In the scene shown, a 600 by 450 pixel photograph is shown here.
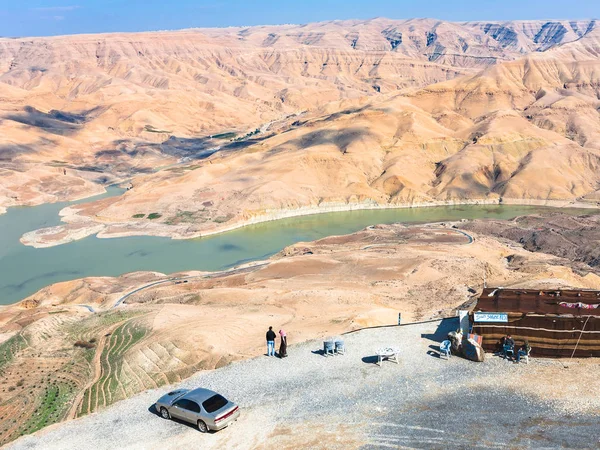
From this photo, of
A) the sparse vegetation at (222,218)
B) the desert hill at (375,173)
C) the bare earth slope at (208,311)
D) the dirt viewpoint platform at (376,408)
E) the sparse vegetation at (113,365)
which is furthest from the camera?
the desert hill at (375,173)

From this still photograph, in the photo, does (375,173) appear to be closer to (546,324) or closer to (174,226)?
(174,226)

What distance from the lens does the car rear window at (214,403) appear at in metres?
16.7

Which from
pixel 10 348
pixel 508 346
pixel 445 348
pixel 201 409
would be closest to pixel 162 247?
pixel 10 348

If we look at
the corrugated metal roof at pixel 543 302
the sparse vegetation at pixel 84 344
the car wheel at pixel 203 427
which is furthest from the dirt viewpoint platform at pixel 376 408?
the sparse vegetation at pixel 84 344

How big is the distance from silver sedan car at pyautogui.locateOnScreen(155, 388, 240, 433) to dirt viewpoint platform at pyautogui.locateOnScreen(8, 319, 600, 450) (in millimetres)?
280

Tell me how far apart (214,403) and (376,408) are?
5.10 metres

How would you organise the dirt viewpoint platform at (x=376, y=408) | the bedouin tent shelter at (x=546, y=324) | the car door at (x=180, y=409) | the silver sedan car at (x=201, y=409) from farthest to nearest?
the bedouin tent shelter at (x=546, y=324), the car door at (x=180, y=409), the silver sedan car at (x=201, y=409), the dirt viewpoint platform at (x=376, y=408)

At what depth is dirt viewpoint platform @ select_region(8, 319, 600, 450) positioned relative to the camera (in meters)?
15.8

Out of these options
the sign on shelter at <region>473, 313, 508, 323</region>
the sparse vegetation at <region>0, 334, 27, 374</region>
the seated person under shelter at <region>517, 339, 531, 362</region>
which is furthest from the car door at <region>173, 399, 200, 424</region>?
the sparse vegetation at <region>0, 334, 27, 374</region>

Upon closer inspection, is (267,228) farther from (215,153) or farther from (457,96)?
(457,96)

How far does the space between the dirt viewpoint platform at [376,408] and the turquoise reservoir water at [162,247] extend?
142ft

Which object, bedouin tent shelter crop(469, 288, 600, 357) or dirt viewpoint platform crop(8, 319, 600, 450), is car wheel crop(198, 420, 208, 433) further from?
bedouin tent shelter crop(469, 288, 600, 357)

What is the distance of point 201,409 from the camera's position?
54.5ft

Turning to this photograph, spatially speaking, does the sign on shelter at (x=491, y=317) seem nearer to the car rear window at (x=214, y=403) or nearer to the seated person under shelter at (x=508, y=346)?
the seated person under shelter at (x=508, y=346)
